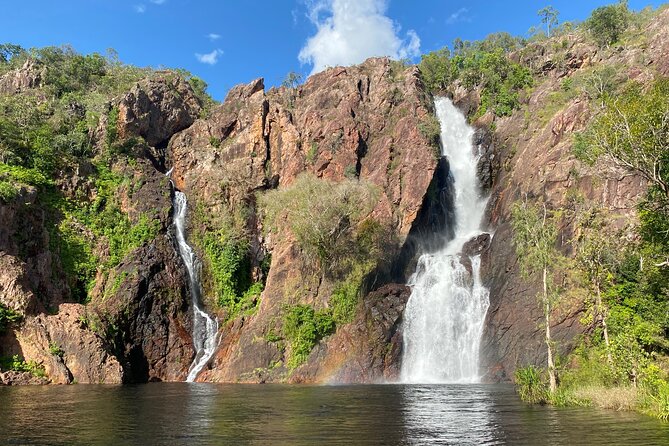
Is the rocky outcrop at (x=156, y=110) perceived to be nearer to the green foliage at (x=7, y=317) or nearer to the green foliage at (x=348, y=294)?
the green foliage at (x=7, y=317)

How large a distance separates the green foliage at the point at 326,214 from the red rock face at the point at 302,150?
2.50 metres

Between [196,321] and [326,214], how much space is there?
17562mm

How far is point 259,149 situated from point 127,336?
29.5m

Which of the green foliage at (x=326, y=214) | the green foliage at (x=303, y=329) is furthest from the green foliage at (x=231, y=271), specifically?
the green foliage at (x=326, y=214)

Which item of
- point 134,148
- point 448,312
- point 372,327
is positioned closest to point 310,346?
point 372,327

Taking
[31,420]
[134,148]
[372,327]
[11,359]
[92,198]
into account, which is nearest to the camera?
[31,420]

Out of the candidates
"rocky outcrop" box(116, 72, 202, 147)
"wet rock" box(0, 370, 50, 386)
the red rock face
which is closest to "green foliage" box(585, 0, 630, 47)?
the red rock face

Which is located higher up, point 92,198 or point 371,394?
point 92,198

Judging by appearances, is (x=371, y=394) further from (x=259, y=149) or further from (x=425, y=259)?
(x=259, y=149)

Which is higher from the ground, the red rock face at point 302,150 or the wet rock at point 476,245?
the red rock face at point 302,150

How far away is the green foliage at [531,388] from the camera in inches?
968

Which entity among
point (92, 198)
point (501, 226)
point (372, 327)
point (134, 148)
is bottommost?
point (372, 327)

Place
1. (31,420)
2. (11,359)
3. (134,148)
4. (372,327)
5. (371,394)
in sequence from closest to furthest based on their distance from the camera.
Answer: (31,420) → (371,394) → (11,359) → (372,327) → (134,148)

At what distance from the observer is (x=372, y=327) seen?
46.6 m
